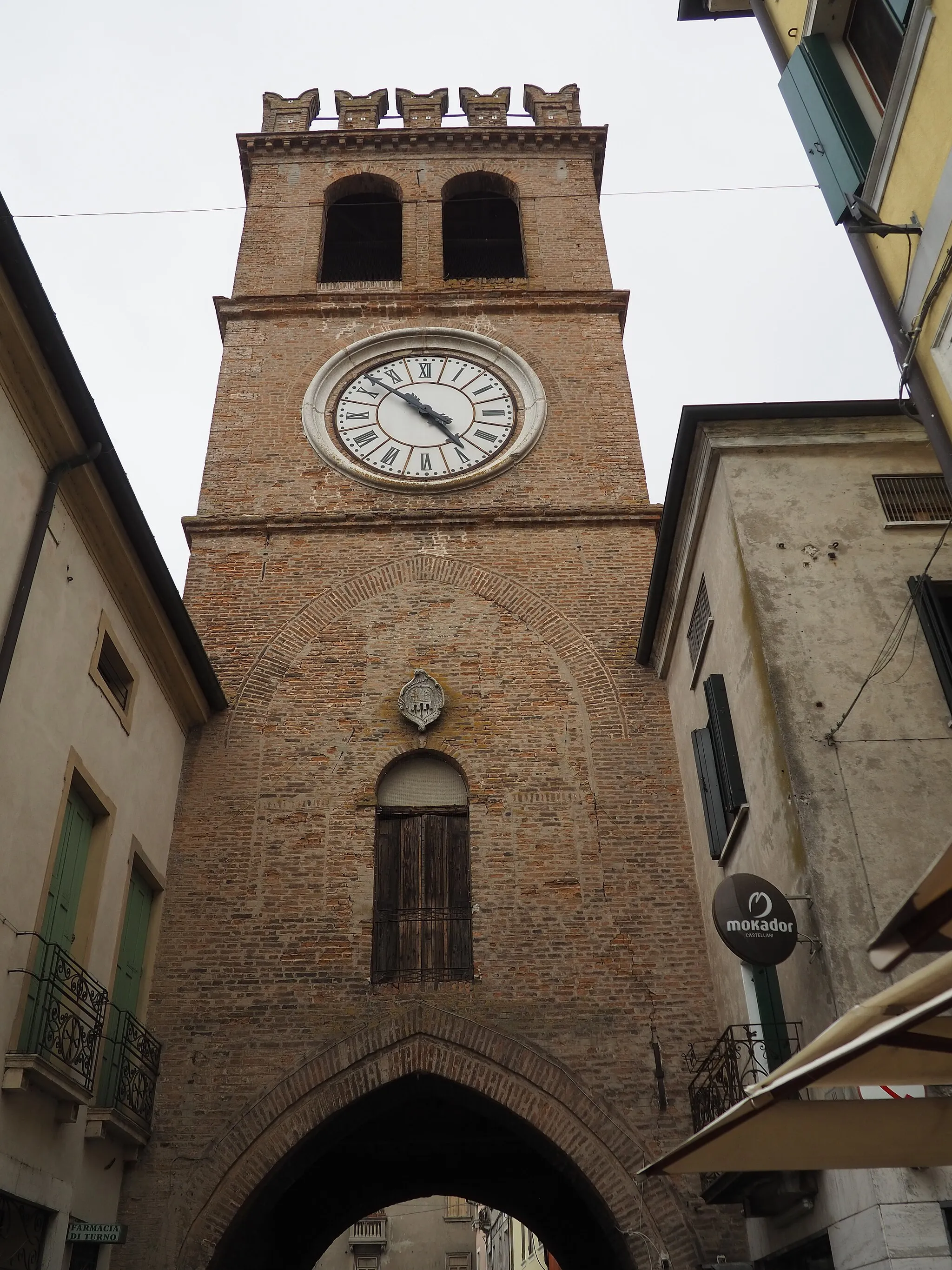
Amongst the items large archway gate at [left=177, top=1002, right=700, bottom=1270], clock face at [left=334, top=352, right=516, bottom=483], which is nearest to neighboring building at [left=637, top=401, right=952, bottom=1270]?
large archway gate at [left=177, top=1002, right=700, bottom=1270]

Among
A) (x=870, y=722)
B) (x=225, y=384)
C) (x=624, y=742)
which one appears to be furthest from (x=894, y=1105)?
(x=225, y=384)

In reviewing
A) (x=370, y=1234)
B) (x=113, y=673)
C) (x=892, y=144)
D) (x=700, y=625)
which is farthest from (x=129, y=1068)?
Result: (x=370, y=1234)

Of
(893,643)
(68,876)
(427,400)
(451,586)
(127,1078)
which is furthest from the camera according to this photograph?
(427,400)

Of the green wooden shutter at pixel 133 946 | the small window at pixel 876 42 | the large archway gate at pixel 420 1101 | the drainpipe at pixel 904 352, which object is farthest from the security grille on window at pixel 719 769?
the green wooden shutter at pixel 133 946

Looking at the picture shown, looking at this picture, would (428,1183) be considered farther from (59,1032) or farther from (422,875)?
(59,1032)

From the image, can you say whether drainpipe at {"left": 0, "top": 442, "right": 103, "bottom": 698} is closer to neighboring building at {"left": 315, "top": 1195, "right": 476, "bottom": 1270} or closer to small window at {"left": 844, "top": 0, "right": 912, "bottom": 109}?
small window at {"left": 844, "top": 0, "right": 912, "bottom": 109}

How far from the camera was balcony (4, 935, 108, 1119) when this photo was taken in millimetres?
7840

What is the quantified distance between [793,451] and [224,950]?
23.2ft

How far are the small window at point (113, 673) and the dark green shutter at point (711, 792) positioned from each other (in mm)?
5310

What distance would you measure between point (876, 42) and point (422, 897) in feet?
27.6

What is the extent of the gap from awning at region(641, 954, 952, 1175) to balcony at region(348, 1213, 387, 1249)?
1287 inches

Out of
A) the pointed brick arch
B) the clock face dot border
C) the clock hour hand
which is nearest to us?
the pointed brick arch

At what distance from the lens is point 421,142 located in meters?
20.1

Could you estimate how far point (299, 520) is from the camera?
1435cm
